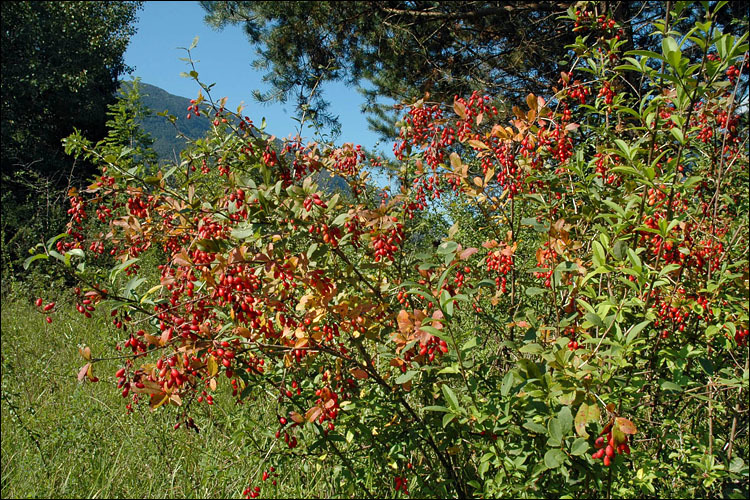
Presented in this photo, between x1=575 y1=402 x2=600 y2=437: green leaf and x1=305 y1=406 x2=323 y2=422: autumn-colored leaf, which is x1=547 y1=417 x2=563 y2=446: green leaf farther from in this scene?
x1=305 y1=406 x2=323 y2=422: autumn-colored leaf

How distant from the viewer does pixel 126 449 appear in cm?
237

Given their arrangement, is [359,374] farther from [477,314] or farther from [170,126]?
[170,126]

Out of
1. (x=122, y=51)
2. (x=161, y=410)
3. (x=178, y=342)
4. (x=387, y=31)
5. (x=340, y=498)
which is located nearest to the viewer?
(x=178, y=342)

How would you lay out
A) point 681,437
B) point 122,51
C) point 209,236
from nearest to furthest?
1. point 209,236
2. point 681,437
3. point 122,51

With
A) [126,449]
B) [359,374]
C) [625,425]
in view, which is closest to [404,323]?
[359,374]

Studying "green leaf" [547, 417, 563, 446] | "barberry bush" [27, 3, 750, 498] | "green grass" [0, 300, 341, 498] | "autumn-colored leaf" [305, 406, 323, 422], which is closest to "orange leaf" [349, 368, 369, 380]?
"barberry bush" [27, 3, 750, 498]

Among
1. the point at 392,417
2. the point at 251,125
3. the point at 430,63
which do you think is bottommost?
the point at 392,417

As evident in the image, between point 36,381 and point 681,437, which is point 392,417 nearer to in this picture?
point 681,437

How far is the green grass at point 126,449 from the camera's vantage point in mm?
1989

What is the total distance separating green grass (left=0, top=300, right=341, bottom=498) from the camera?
6.53ft

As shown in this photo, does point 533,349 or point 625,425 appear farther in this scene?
point 533,349

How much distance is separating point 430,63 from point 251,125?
4494mm

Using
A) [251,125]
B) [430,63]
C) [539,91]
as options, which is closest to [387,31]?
[430,63]

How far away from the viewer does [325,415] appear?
140 cm
